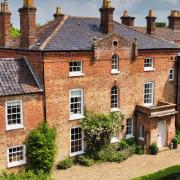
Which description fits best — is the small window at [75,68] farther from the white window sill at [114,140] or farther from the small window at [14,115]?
the white window sill at [114,140]

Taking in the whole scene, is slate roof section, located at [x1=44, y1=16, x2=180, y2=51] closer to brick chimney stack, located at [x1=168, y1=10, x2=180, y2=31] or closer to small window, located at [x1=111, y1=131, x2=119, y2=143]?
small window, located at [x1=111, y1=131, x2=119, y2=143]

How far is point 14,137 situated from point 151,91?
1533 centimetres

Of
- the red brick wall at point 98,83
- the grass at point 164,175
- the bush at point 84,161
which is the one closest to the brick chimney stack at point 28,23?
the red brick wall at point 98,83

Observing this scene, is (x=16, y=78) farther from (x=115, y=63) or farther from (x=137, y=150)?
(x=137, y=150)

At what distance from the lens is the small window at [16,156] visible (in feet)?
88.5

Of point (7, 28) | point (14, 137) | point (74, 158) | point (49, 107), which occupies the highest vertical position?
point (7, 28)

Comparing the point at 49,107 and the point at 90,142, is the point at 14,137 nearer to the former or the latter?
the point at 49,107

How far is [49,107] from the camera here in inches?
1115

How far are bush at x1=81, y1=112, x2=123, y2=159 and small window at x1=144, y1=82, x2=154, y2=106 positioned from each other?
5012 millimetres

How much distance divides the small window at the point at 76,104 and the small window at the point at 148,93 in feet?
26.2

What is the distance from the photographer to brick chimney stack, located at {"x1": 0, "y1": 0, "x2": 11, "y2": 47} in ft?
109

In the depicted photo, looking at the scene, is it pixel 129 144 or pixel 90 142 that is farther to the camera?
pixel 129 144

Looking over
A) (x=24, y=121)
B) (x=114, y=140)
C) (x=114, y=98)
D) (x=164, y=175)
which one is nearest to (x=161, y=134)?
(x=114, y=140)

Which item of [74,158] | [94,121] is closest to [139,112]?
[94,121]
